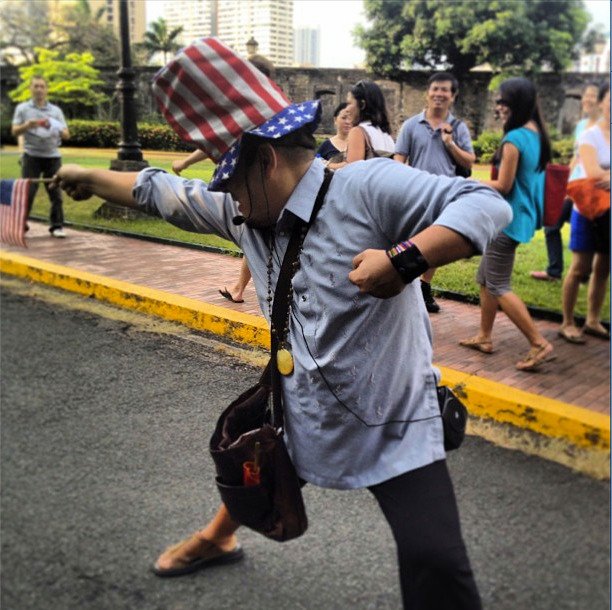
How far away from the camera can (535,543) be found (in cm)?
154

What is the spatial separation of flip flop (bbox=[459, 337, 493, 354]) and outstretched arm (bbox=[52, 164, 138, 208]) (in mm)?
1558

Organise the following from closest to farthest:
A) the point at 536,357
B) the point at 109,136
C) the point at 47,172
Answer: the point at 536,357 → the point at 109,136 → the point at 47,172

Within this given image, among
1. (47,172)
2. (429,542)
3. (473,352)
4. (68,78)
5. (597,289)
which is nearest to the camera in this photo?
(429,542)

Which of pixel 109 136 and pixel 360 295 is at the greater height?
pixel 109 136

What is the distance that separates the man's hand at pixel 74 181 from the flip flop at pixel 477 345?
63.7 inches

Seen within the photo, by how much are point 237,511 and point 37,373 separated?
181cm

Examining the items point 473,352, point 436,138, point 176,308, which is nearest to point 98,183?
point 176,308

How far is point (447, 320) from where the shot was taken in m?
2.85

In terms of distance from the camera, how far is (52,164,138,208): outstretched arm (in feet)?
4.79

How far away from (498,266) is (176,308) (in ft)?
4.26

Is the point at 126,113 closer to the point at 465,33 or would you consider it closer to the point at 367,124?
the point at 367,124

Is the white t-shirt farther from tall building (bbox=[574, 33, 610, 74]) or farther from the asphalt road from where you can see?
the asphalt road

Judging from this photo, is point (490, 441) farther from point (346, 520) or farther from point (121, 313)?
point (121, 313)

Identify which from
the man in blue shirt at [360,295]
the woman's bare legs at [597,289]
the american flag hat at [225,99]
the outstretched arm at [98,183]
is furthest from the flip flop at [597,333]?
the outstretched arm at [98,183]
